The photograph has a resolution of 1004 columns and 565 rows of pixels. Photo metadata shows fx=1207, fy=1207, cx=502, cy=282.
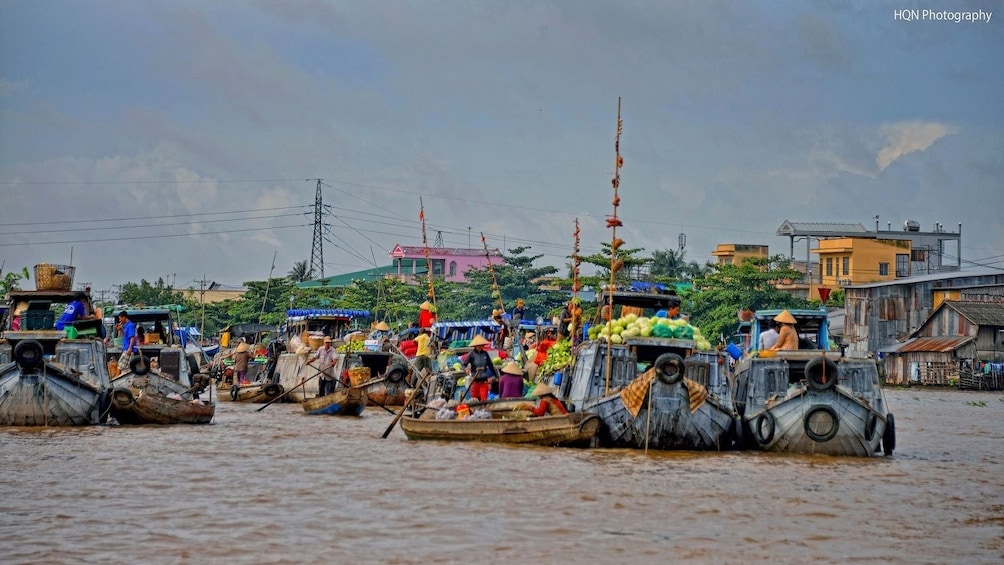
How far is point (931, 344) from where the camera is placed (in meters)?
44.0

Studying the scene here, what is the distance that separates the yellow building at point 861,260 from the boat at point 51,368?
41822 millimetres

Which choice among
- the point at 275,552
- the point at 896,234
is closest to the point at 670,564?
the point at 275,552

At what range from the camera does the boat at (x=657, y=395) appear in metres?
15.8

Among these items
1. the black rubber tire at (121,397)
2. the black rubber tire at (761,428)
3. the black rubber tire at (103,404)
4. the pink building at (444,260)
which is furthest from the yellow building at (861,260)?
the black rubber tire at (103,404)

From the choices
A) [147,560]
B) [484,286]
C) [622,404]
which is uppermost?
[484,286]

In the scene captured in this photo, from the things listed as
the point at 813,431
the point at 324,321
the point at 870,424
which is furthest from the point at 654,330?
the point at 324,321

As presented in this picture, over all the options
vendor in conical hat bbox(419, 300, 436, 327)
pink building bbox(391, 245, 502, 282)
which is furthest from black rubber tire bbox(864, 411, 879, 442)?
pink building bbox(391, 245, 502, 282)

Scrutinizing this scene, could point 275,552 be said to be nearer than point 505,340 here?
Yes

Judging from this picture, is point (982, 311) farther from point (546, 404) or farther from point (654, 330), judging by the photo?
point (546, 404)

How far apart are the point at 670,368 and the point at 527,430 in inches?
84.4

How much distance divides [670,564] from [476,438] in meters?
7.36

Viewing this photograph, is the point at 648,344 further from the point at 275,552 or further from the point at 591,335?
the point at 275,552

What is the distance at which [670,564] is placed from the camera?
30.9ft

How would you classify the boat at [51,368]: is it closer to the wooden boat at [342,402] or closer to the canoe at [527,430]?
the wooden boat at [342,402]
